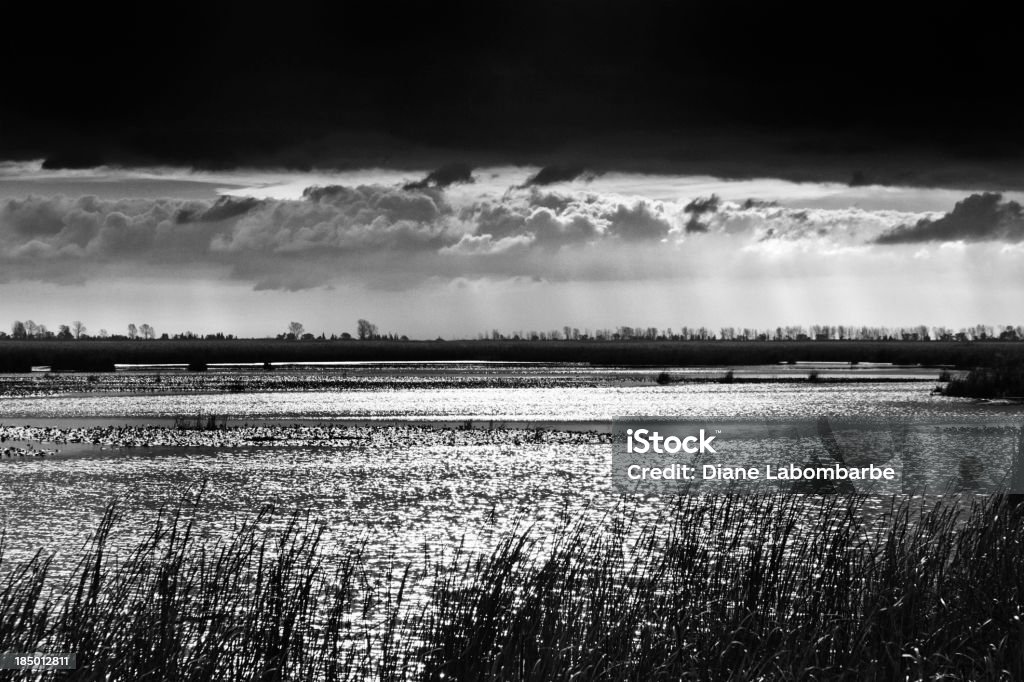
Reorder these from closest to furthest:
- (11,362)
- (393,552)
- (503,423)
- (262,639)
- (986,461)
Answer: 1. (262,639)
2. (393,552)
3. (986,461)
4. (503,423)
5. (11,362)

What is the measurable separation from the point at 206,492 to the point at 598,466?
9.09 m

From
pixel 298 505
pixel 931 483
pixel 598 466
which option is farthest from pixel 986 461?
pixel 298 505

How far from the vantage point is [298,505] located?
2064cm

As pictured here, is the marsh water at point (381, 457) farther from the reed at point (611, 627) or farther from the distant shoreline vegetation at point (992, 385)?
the distant shoreline vegetation at point (992, 385)

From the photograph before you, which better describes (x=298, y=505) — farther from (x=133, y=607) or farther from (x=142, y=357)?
(x=142, y=357)

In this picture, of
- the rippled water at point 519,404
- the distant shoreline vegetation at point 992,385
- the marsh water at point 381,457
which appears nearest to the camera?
the marsh water at point 381,457
